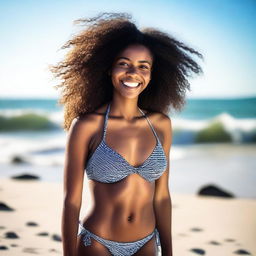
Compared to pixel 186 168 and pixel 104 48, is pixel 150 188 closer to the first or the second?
pixel 104 48

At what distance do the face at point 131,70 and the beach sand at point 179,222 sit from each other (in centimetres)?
216

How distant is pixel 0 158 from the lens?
1124cm

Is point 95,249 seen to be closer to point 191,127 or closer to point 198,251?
point 198,251

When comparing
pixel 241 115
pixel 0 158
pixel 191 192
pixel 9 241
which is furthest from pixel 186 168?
pixel 241 115

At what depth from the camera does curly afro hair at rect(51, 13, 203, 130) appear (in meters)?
2.71

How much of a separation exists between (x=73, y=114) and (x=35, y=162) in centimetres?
853

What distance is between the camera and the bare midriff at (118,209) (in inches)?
99.7

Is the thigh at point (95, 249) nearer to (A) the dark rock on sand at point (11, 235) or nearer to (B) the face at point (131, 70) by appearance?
(B) the face at point (131, 70)

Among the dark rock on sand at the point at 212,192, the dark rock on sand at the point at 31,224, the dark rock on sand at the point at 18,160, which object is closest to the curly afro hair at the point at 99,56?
the dark rock on sand at the point at 31,224

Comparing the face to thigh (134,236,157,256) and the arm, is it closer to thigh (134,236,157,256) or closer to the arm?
the arm

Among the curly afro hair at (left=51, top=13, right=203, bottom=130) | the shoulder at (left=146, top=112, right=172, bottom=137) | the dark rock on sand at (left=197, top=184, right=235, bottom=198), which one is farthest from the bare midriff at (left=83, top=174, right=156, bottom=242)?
the dark rock on sand at (left=197, top=184, right=235, bottom=198)

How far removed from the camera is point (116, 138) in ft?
8.46

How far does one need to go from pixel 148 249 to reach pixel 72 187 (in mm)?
611

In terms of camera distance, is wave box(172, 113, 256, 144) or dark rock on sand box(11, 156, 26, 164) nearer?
dark rock on sand box(11, 156, 26, 164)
